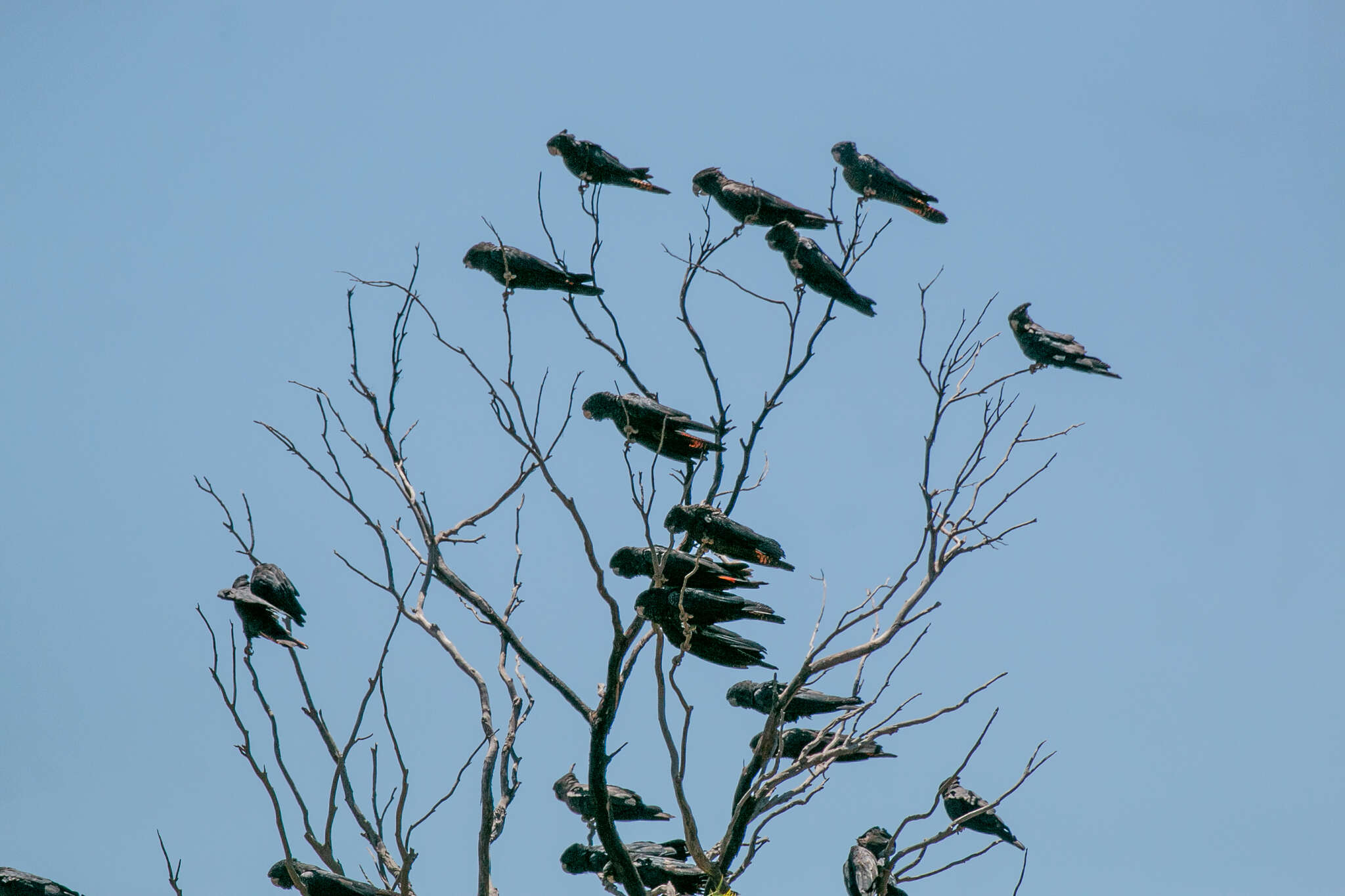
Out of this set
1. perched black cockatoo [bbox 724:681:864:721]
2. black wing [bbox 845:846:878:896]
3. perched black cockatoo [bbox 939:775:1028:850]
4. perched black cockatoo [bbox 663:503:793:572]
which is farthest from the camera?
perched black cockatoo [bbox 939:775:1028:850]

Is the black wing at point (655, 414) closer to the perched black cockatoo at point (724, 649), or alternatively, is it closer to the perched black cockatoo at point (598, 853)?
the perched black cockatoo at point (724, 649)

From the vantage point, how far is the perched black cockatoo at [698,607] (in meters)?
5.51

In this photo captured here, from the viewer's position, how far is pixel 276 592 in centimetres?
630

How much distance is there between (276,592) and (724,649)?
248 cm

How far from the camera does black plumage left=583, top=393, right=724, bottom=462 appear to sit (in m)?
6.49

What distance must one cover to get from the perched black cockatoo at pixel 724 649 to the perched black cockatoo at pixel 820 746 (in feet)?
1.34

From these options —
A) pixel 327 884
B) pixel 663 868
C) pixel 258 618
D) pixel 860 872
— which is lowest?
pixel 327 884

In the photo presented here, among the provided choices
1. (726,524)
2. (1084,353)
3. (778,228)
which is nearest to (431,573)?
(726,524)

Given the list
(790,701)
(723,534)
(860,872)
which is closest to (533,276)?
(723,534)

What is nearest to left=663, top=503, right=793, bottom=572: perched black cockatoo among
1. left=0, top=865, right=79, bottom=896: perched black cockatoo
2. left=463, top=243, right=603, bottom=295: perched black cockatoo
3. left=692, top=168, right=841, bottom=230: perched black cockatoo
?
left=463, top=243, right=603, bottom=295: perched black cockatoo

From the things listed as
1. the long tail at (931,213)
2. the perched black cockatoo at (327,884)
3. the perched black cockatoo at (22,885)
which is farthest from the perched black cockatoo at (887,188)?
the perched black cockatoo at (22,885)

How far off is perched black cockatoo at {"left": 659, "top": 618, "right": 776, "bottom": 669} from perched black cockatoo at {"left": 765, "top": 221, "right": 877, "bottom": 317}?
2563 mm

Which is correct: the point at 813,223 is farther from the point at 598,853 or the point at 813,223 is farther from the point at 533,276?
the point at 598,853

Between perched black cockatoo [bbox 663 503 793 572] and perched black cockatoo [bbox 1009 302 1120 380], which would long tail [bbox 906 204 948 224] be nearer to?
perched black cockatoo [bbox 1009 302 1120 380]
